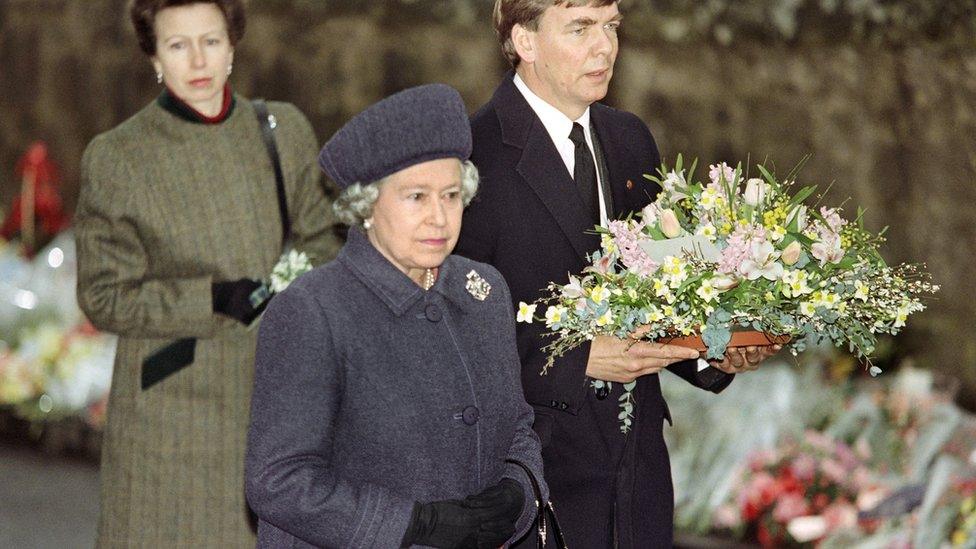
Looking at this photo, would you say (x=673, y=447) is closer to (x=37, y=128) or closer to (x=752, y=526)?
(x=752, y=526)

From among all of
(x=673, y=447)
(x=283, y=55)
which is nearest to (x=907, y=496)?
(x=673, y=447)

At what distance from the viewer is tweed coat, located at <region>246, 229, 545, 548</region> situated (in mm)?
3078

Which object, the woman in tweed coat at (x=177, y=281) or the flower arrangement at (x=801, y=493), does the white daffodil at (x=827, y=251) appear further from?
the flower arrangement at (x=801, y=493)

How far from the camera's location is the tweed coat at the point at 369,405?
308 centimetres

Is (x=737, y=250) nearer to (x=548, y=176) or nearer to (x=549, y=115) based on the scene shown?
(x=548, y=176)

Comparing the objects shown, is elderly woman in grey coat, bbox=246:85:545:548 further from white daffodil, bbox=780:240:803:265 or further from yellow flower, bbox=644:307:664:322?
white daffodil, bbox=780:240:803:265

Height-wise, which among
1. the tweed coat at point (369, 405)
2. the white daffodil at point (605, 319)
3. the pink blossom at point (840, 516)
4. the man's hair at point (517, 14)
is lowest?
the pink blossom at point (840, 516)

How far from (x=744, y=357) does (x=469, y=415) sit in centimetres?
89

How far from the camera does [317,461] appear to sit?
3090 mm

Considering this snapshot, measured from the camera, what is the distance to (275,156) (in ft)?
16.4

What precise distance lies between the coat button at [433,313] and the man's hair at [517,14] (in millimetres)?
893

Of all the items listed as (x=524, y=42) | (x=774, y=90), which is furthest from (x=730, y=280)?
(x=774, y=90)

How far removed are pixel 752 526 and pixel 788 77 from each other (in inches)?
91.0

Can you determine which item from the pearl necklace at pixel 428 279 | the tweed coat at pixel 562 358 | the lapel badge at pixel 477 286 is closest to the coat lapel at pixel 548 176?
the tweed coat at pixel 562 358
